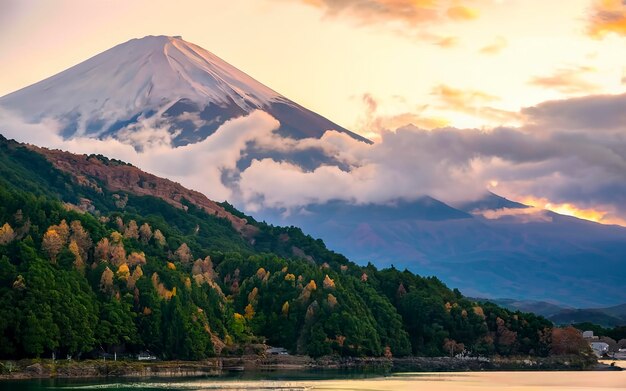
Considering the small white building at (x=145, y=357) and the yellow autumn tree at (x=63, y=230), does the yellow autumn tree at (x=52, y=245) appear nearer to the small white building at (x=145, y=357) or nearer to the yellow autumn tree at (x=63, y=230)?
the yellow autumn tree at (x=63, y=230)

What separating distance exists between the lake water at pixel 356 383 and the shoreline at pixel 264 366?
7626 mm

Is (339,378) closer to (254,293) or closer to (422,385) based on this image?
(422,385)

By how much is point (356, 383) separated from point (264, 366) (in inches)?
1627

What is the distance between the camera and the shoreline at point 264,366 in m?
122

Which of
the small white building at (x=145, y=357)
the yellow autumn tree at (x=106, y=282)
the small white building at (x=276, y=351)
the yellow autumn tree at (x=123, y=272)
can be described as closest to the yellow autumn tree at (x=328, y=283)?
the small white building at (x=276, y=351)

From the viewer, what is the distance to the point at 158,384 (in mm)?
112812

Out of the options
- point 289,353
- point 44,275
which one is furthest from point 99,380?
point 289,353

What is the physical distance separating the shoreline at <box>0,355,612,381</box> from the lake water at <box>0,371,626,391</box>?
25.0 feet

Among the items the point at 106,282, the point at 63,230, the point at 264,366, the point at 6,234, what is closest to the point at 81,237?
the point at 63,230

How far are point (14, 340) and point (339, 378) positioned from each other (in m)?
40.3

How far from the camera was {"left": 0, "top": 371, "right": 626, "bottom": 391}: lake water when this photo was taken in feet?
352

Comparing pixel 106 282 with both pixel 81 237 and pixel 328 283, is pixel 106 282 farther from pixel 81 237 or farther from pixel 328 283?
pixel 328 283

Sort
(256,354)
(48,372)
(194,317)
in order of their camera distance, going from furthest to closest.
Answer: (256,354)
(194,317)
(48,372)

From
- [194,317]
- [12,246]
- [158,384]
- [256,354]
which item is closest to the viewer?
[158,384]
